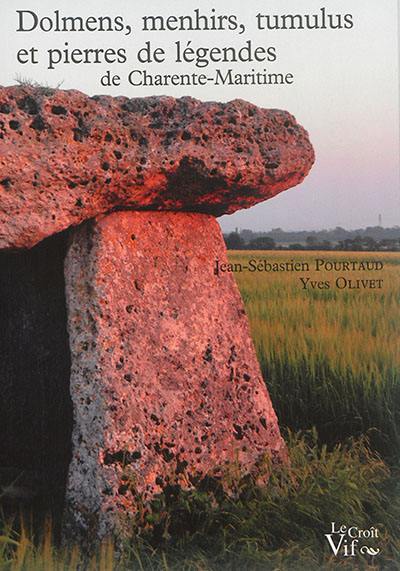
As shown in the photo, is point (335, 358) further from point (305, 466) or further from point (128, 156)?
point (128, 156)

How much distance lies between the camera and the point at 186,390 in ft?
17.7

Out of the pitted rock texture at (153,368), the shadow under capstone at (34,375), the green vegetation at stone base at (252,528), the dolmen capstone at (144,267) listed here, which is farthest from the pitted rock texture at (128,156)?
the green vegetation at stone base at (252,528)

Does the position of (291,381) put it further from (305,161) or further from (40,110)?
(40,110)

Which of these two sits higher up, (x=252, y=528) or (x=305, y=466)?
(x=305, y=466)

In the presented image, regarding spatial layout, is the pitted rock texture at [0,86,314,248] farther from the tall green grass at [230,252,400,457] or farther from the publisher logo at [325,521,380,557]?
the publisher logo at [325,521,380,557]

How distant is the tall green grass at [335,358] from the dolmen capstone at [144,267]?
0.83 meters

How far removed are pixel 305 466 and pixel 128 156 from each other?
1.94 meters

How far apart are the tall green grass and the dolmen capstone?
32.8 inches

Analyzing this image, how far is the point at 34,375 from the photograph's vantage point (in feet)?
18.9

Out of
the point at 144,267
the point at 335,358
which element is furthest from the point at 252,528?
the point at 335,358

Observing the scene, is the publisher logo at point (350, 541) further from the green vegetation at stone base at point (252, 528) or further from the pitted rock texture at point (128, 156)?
the pitted rock texture at point (128, 156)

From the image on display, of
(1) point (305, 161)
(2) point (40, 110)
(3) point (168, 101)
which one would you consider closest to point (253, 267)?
(1) point (305, 161)

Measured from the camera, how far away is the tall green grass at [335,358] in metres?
6.50

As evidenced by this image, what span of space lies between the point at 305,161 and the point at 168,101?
0.93 meters
